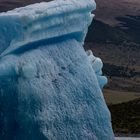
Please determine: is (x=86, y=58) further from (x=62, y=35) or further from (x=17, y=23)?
(x=17, y=23)

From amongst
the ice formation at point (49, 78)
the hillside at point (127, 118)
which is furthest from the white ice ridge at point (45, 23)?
the hillside at point (127, 118)

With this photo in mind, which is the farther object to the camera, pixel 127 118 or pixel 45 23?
pixel 127 118

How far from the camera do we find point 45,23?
29.3ft

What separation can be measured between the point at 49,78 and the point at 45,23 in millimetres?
779

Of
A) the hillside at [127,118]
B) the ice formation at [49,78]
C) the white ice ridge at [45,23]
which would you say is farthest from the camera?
the hillside at [127,118]

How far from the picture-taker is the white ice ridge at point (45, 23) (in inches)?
336

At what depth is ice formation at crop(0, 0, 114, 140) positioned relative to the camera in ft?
27.4

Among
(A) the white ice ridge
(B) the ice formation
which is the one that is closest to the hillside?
(A) the white ice ridge

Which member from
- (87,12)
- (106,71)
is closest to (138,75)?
(106,71)

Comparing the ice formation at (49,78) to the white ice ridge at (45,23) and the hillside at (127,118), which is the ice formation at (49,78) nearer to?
the white ice ridge at (45,23)

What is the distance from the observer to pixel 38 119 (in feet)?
27.6

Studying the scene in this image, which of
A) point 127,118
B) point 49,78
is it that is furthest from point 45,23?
point 127,118

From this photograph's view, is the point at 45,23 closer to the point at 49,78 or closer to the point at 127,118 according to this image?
the point at 49,78

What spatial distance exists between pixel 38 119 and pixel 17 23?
129 centimetres
